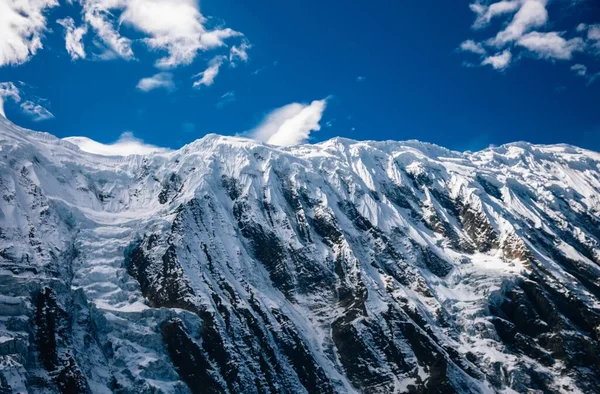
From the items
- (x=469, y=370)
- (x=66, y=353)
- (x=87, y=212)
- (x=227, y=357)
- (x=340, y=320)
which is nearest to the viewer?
(x=66, y=353)

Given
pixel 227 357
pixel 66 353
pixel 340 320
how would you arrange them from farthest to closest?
pixel 340 320
pixel 227 357
pixel 66 353

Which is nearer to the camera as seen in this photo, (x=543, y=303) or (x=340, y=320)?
(x=340, y=320)

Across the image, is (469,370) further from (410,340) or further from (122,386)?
(122,386)

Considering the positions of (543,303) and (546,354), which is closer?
(546,354)

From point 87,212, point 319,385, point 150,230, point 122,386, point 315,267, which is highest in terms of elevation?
point 87,212

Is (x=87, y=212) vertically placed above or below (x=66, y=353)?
above

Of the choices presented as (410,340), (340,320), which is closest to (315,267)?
(340,320)

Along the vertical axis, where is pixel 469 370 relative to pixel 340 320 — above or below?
below

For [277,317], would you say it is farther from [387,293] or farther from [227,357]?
[387,293]

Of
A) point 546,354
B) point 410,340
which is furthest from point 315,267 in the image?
point 546,354
